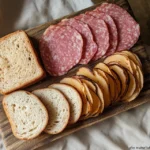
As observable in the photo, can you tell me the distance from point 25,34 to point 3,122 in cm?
50

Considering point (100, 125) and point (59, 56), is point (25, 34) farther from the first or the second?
point (100, 125)

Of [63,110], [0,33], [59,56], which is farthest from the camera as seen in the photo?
[0,33]

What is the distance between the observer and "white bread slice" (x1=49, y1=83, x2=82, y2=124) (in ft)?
5.90

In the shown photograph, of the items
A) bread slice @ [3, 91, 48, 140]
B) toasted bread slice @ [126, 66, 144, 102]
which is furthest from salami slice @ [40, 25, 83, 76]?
toasted bread slice @ [126, 66, 144, 102]

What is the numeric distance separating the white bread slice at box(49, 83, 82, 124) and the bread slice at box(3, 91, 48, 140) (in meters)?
0.14

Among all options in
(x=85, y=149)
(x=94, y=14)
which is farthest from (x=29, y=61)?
(x=85, y=149)

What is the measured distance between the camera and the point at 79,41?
74.8 inches

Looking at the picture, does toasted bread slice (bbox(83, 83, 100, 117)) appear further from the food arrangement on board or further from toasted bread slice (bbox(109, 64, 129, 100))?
toasted bread slice (bbox(109, 64, 129, 100))

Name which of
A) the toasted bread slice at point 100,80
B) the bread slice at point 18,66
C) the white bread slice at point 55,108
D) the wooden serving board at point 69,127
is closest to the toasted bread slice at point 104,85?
the toasted bread slice at point 100,80

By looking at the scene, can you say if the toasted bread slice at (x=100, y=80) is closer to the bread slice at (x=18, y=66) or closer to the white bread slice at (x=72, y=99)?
the white bread slice at (x=72, y=99)

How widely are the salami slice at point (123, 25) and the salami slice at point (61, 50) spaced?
244 mm

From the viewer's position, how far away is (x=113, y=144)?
77.7 inches

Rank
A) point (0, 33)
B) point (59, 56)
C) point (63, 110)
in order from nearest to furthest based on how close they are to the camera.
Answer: point (63, 110) → point (59, 56) → point (0, 33)

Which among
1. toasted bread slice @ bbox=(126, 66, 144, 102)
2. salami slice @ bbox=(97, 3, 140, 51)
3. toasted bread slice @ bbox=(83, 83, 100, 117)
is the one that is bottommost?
toasted bread slice @ bbox=(126, 66, 144, 102)
